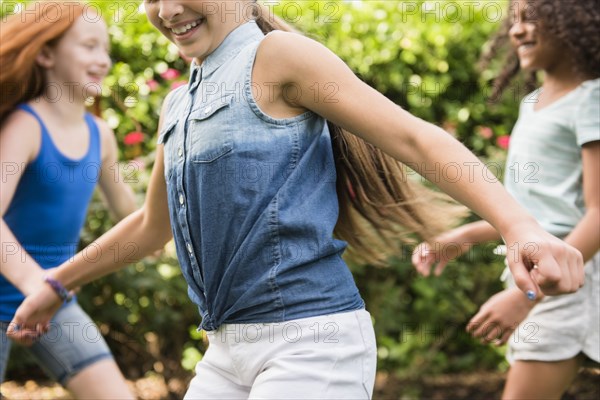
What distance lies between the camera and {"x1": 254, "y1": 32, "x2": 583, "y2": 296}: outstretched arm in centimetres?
176

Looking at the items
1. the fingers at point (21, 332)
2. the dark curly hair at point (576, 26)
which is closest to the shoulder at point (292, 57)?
the fingers at point (21, 332)

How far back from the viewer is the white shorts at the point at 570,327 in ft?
9.24

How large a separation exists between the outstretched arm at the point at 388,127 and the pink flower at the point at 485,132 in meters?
3.85

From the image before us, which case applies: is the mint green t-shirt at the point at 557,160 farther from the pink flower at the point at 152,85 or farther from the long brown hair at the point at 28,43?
the pink flower at the point at 152,85

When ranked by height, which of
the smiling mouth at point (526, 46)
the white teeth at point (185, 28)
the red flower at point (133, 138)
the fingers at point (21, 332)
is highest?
the white teeth at point (185, 28)

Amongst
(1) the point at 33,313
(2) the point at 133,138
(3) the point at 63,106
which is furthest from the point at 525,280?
(2) the point at 133,138

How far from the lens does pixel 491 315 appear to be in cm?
267

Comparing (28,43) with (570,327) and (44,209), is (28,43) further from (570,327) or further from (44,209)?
(570,327)

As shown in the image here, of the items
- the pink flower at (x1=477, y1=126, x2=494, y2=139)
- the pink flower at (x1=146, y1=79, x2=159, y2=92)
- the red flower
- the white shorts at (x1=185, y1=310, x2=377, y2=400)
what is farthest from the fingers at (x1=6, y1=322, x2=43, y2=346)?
the pink flower at (x1=477, y1=126, x2=494, y2=139)

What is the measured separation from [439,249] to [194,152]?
1204mm

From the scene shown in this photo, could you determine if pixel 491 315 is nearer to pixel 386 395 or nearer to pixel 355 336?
pixel 355 336

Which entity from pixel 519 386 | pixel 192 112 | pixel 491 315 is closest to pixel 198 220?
pixel 192 112

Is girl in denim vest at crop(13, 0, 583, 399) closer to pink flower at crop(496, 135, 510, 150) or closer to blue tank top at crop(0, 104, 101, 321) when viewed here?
blue tank top at crop(0, 104, 101, 321)

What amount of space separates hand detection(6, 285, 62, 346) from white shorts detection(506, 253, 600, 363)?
1.48m
